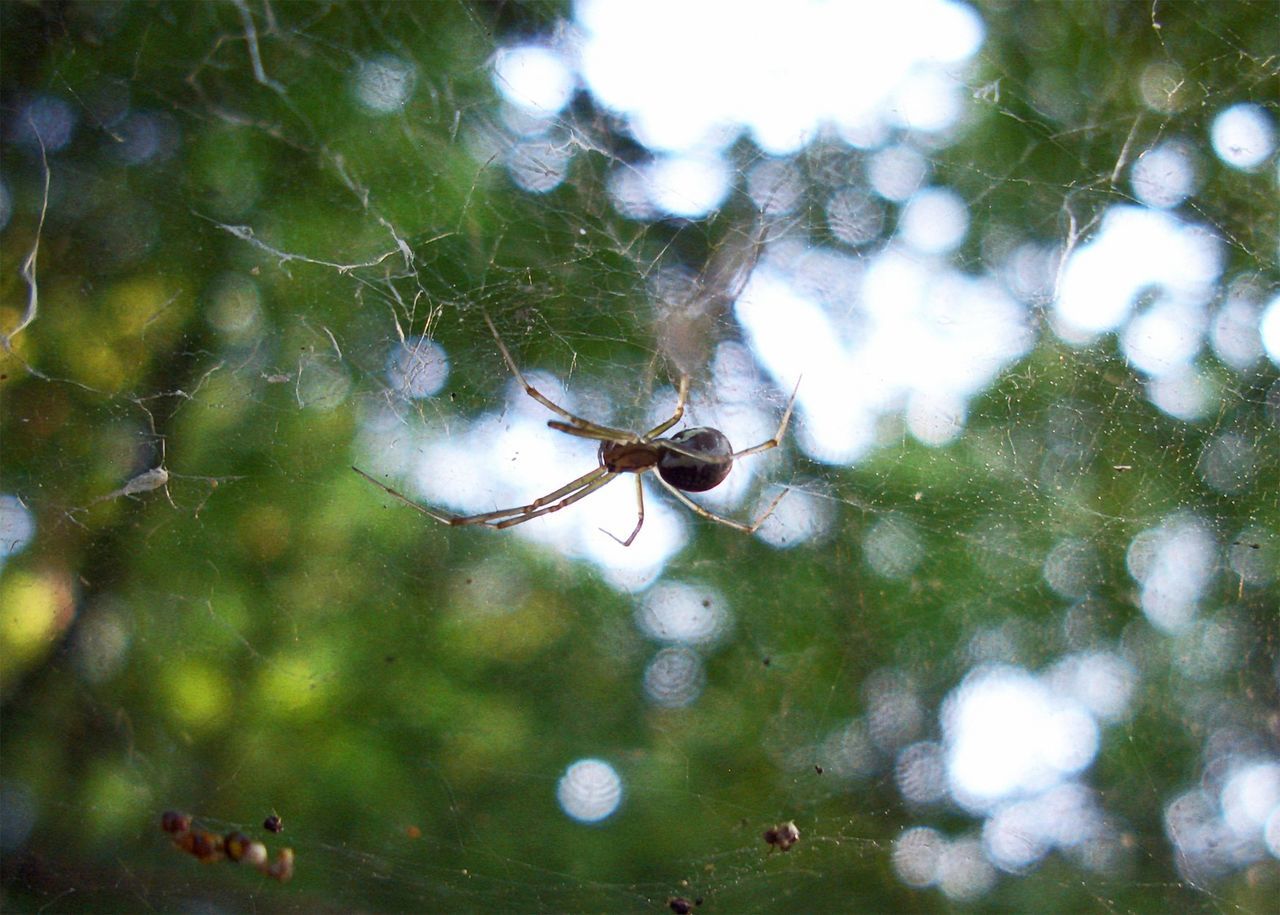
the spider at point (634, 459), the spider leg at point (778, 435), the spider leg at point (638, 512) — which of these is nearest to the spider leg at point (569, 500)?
the spider at point (634, 459)

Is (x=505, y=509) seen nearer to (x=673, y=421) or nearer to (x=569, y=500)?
(x=569, y=500)

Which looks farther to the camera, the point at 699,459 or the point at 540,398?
the point at 540,398

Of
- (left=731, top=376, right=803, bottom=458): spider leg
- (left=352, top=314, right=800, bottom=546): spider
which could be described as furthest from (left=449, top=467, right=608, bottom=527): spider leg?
(left=731, top=376, right=803, bottom=458): spider leg

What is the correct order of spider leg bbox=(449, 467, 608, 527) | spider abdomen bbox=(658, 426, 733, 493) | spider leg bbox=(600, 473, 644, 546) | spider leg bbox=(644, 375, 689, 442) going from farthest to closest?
1. spider leg bbox=(600, 473, 644, 546)
2. spider leg bbox=(449, 467, 608, 527)
3. spider leg bbox=(644, 375, 689, 442)
4. spider abdomen bbox=(658, 426, 733, 493)

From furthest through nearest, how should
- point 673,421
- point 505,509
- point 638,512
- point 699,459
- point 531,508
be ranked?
point 638,512
point 505,509
point 531,508
point 673,421
point 699,459

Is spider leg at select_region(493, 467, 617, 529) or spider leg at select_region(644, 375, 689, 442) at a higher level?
spider leg at select_region(644, 375, 689, 442)

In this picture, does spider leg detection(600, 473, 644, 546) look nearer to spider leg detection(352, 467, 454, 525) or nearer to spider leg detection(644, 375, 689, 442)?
spider leg detection(644, 375, 689, 442)

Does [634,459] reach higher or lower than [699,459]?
lower

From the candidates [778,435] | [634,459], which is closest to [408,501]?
[634,459]
